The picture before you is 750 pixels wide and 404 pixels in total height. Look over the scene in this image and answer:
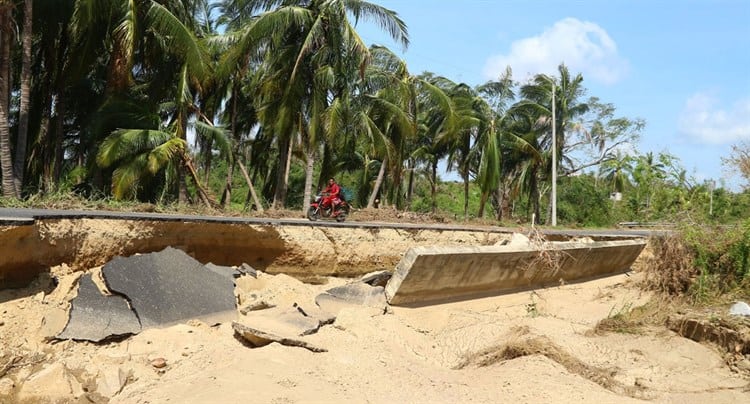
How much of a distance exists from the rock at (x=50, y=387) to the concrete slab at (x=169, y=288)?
124 centimetres

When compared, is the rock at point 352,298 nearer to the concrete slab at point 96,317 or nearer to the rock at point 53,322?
the concrete slab at point 96,317

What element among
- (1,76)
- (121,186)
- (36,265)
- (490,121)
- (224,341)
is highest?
(490,121)

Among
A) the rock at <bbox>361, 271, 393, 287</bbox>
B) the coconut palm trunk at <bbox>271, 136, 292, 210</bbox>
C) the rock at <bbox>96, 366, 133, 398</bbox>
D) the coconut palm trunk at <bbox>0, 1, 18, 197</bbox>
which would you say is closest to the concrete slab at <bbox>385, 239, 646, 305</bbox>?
the rock at <bbox>361, 271, 393, 287</bbox>

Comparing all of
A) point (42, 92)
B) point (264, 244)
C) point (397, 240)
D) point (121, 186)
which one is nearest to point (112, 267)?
point (264, 244)

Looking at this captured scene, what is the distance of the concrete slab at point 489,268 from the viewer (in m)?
8.94

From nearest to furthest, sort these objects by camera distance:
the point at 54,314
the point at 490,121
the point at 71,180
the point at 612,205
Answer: the point at 54,314 < the point at 71,180 < the point at 490,121 < the point at 612,205

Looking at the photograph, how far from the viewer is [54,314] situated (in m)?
6.92

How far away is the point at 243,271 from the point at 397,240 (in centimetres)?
412

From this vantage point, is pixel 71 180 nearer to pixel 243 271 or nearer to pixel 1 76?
pixel 1 76

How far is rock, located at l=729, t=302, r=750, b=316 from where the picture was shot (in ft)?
26.1

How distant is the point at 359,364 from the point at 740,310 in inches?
204

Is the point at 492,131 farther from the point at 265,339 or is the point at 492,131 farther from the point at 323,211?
the point at 265,339

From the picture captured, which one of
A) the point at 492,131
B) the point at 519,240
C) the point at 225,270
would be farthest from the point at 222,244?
the point at 492,131

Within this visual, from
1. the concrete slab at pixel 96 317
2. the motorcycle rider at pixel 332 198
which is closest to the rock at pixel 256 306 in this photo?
the concrete slab at pixel 96 317
